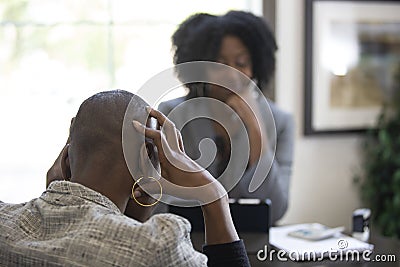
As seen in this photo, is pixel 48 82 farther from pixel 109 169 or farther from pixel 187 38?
pixel 109 169

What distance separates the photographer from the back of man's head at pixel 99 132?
3.29ft

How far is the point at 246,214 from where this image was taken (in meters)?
1.79

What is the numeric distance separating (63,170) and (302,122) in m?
2.20

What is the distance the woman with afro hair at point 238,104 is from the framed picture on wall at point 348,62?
84 cm

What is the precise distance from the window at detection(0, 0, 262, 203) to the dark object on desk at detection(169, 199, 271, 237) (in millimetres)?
1173

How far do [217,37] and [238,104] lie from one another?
0.24 meters

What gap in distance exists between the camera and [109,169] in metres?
1.01

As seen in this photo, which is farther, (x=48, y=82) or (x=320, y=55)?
(x=320, y=55)

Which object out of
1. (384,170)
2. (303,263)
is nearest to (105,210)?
(303,263)

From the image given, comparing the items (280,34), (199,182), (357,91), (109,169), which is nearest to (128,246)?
(109,169)

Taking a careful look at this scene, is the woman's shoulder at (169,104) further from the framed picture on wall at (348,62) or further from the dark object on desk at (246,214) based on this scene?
the framed picture on wall at (348,62)

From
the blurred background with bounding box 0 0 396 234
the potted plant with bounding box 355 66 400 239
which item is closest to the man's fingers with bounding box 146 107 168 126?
the blurred background with bounding box 0 0 396 234

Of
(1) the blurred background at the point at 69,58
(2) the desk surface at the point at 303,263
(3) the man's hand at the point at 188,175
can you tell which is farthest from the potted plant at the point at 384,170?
(3) the man's hand at the point at 188,175

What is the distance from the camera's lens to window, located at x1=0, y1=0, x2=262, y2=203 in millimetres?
2729
